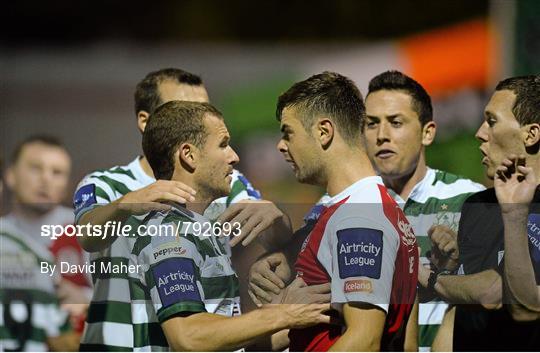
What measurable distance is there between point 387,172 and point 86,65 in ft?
17.0

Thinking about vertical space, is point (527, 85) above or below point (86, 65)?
below

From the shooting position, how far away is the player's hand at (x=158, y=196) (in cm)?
379

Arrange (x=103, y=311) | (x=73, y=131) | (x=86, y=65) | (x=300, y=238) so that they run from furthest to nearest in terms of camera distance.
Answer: (x=86, y=65) < (x=73, y=131) < (x=103, y=311) < (x=300, y=238)

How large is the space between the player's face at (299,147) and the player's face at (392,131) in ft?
2.46

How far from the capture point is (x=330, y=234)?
140 inches

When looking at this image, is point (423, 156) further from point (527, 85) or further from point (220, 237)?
point (220, 237)

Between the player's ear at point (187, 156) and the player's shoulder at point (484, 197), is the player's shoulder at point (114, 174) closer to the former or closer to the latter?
the player's ear at point (187, 156)

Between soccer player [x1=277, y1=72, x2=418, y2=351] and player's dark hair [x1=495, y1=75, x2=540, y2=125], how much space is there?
0.62m

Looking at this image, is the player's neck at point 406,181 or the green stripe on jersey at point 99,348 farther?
the player's neck at point 406,181

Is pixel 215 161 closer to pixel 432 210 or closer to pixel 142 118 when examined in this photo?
pixel 142 118

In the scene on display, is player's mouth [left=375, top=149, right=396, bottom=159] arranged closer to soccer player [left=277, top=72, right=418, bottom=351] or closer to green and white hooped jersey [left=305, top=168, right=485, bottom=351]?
green and white hooped jersey [left=305, top=168, right=485, bottom=351]

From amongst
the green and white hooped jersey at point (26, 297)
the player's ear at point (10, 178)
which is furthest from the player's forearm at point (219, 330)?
the player's ear at point (10, 178)

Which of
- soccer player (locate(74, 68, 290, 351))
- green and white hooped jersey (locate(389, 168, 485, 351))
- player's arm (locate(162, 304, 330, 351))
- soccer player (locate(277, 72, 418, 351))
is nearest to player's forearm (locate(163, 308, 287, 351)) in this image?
player's arm (locate(162, 304, 330, 351))

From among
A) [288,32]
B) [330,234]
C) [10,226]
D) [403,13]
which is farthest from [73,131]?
[330,234]
